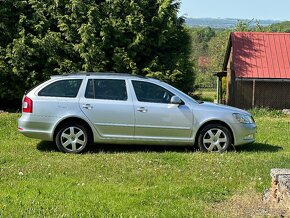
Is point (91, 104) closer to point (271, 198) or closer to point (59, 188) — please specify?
point (59, 188)

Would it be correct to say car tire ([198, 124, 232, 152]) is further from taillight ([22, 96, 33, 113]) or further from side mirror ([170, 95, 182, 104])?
taillight ([22, 96, 33, 113])

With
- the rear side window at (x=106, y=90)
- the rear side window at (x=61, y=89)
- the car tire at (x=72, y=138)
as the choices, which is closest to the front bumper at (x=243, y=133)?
the rear side window at (x=106, y=90)

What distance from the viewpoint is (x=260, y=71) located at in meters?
24.2

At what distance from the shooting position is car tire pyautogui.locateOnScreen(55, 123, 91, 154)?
30.3ft

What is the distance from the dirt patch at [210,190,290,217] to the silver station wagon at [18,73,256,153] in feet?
10.8

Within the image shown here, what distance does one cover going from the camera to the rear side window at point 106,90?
30.9ft

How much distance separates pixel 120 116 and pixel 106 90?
24.4 inches

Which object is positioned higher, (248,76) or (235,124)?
(248,76)

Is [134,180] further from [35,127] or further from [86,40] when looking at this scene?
[86,40]

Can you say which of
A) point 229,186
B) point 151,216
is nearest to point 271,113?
point 229,186

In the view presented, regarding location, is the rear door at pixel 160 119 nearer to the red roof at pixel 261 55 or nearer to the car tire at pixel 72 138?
the car tire at pixel 72 138

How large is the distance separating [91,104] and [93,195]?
3414 mm

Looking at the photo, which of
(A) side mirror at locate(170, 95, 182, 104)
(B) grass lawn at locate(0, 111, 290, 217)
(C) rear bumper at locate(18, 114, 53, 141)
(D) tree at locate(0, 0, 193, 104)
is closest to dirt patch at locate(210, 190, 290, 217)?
(B) grass lawn at locate(0, 111, 290, 217)

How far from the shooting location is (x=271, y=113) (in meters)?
22.1
